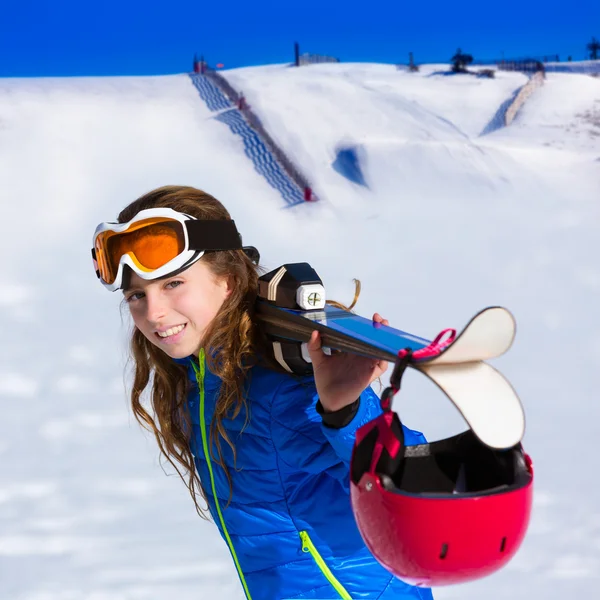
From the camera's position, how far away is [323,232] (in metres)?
9.38

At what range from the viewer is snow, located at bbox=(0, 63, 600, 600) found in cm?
391

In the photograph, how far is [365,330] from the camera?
128 cm

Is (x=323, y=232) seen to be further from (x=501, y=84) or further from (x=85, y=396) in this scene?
(x=501, y=84)

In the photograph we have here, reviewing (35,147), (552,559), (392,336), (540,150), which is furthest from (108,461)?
(540,150)

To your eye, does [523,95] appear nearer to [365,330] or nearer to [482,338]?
[365,330]

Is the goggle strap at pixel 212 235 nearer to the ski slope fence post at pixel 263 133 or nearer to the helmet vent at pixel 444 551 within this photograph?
the helmet vent at pixel 444 551

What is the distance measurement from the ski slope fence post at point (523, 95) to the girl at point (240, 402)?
15045 millimetres

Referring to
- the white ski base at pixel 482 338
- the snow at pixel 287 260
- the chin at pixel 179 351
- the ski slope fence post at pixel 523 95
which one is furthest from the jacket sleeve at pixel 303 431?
the ski slope fence post at pixel 523 95

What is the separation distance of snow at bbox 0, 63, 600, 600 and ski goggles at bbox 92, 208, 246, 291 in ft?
2.52

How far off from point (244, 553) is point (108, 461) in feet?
10.1

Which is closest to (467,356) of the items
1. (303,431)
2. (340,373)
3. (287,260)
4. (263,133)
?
(340,373)

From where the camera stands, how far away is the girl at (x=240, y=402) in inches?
65.1

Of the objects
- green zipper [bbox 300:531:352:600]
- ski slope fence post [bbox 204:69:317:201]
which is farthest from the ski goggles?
ski slope fence post [bbox 204:69:317:201]

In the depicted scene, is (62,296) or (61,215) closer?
(62,296)
